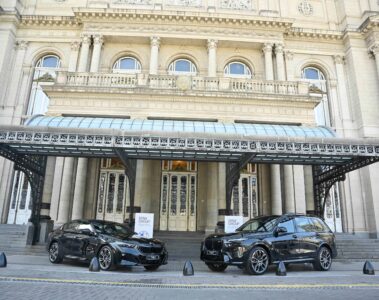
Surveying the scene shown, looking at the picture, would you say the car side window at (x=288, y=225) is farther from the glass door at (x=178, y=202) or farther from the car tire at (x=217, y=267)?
the glass door at (x=178, y=202)

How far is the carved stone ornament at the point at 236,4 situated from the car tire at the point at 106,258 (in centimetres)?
2076

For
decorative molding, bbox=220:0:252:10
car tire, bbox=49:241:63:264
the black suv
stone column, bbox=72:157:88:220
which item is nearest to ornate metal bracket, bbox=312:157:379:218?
the black suv

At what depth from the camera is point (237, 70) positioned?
23.4 metres

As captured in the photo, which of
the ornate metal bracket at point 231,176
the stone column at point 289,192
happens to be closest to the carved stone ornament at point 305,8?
the stone column at point 289,192

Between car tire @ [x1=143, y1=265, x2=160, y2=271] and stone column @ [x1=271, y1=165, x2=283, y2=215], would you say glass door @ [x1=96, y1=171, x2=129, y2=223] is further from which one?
car tire @ [x1=143, y1=265, x2=160, y2=271]

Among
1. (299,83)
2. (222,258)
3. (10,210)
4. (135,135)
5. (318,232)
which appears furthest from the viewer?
(10,210)

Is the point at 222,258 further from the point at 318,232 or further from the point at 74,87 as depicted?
the point at 74,87

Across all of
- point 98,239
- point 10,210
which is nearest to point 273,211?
point 98,239

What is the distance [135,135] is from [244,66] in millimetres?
13802

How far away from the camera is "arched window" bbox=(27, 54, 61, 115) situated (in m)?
22.2

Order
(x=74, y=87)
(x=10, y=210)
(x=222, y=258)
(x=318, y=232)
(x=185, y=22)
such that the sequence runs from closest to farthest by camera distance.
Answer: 1. (x=222, y=258)
2. (x=318, y=232)
3. (x=74, y=87)
4. (x=10, y=210)
5. (x=185, y=22)

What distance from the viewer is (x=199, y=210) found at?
63.5 ft

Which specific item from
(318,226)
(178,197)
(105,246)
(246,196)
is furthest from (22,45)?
(318,226)

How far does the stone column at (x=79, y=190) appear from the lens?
679 inches
